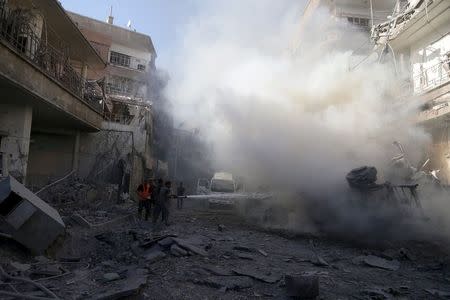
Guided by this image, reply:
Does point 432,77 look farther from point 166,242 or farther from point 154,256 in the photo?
point 154,256

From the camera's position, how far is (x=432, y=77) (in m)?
16.5

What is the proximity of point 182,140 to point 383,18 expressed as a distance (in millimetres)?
19137

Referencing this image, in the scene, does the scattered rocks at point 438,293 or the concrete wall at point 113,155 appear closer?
the scattered rocks at point 438,293

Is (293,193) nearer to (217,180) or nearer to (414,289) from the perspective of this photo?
(414,289)

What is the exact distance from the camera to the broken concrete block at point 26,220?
6.11 m

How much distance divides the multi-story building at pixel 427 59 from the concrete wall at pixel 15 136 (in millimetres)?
14787

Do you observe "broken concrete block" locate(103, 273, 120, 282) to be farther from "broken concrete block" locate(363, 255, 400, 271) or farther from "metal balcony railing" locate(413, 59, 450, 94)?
"metal balcony railing" locate(413, 59, 450, 94)

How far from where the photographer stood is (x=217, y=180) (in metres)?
19.7

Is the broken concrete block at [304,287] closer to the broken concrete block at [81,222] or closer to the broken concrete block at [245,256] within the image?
the broken concrete block at [245,256]

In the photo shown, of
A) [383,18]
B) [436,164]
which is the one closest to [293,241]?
[436,164]

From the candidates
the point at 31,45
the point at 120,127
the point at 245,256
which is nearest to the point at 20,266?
the point at 245,256

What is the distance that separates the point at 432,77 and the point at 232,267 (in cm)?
1454

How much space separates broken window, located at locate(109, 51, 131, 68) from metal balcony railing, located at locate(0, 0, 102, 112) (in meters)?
21.0

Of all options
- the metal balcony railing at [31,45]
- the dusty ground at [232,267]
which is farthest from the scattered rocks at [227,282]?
the metal balcony railing at [31,45]
